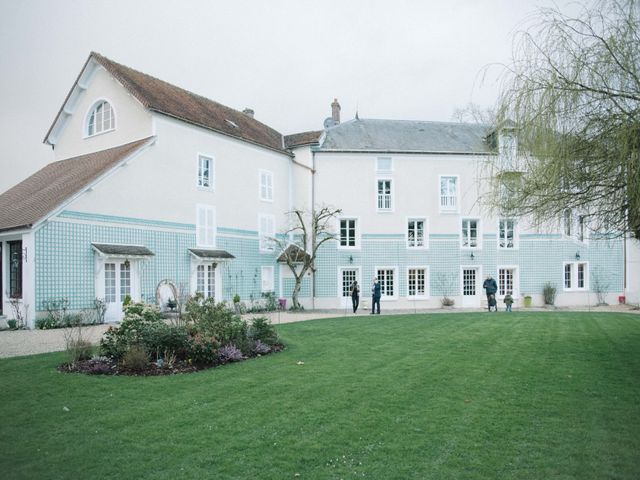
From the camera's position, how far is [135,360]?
8.43 meters

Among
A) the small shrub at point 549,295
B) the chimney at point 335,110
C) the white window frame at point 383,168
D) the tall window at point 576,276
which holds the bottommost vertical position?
the small shrub at point 549,295

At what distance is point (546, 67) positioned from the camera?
7652mm

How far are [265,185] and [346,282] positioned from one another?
691cm

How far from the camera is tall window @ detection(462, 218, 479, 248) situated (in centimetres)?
2805

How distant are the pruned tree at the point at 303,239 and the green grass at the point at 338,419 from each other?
15394mm

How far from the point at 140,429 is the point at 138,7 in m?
12.8

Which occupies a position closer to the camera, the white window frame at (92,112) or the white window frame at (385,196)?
the white window frame at (92,112)

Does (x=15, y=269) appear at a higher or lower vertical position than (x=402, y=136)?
lower

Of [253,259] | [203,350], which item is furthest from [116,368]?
[253,259]

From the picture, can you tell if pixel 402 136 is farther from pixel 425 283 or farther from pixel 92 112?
pixel 92 112

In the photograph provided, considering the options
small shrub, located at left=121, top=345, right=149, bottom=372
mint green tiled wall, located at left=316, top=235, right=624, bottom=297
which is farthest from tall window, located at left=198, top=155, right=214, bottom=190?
small shrub, located at left=121, top=345, right=149, bottom=372

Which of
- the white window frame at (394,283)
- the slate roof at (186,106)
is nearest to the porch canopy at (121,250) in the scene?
the slate roof at (186,106)

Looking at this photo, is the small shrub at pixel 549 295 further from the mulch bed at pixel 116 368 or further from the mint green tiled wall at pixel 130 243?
the mulch bed at pixel 116 368

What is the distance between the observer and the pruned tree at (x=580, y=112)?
6805mm
